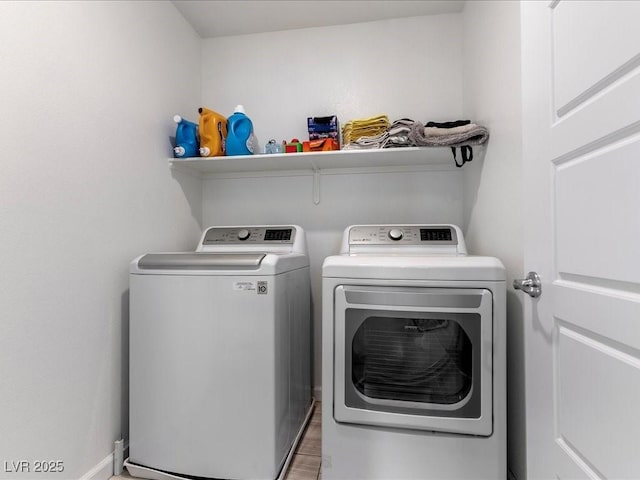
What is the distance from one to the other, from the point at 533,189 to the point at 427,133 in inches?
32.9

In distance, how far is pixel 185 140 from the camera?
6.22ft

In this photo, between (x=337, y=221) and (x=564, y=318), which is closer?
(x=564, y=318)

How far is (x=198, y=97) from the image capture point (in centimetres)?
229

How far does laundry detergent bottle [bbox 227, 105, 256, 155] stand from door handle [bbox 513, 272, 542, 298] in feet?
5.39

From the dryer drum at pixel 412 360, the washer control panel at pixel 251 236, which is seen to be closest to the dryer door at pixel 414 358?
the dryer drum at pixel 412 360

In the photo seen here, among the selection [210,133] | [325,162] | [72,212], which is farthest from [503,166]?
[72,212]

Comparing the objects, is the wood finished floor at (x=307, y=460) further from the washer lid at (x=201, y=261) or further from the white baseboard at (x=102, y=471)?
the washer lid at (x=201, y=261)

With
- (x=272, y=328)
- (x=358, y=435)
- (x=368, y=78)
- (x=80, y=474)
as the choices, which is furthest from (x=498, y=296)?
(x=80, y=474)

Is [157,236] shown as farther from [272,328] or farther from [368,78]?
[368,78]

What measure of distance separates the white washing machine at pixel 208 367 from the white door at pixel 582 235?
37.7 inches

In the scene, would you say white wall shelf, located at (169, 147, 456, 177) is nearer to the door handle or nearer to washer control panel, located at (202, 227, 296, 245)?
washer control panel, located at (202, 227, 296, 245)

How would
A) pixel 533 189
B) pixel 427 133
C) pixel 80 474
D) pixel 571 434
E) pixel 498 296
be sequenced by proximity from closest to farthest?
1. pixel 571 434
2. pixel 533 189
3. pixel 498 296
4. pixel 80 474
5. pixel 427 133

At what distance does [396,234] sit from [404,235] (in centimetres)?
5

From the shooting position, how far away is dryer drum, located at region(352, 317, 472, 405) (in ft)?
4.05
